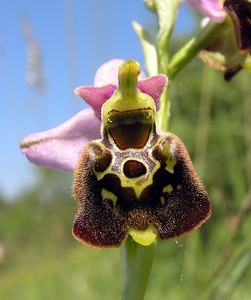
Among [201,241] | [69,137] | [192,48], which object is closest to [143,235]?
[69,137]

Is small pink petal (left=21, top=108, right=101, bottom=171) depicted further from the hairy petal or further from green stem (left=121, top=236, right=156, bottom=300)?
the hairy petal

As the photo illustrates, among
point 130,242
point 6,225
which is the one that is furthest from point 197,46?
point 6,225

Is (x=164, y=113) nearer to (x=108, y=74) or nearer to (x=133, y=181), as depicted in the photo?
(x=108, y=74)

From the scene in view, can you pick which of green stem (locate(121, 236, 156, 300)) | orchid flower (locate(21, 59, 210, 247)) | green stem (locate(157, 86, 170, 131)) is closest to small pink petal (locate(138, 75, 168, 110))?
orchid flower (locate(21, 59, 210, 247))

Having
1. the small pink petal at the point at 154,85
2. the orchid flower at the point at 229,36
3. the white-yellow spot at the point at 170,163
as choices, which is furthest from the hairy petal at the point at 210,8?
the white-yellow spot at the point at 170,163

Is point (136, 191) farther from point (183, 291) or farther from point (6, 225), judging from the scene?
point (6, 225)

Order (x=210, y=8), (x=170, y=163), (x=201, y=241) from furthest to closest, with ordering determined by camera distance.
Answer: (x=201, y=241) → (x=210, y=8) → (x=170, y=163)

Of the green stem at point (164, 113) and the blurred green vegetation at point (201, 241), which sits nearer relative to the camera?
the green stem at point (164, 113)

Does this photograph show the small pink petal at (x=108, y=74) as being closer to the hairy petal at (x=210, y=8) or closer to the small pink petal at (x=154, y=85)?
the small pink petal at (x=154, y=85)
